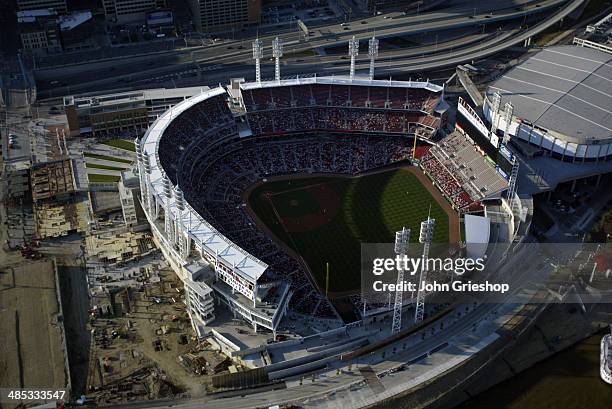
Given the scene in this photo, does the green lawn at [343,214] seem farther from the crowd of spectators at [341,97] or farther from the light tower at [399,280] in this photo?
the crowd of spectators at [341,97]

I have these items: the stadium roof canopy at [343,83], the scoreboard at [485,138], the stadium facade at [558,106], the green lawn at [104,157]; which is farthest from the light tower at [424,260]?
the green lawn at [104,157]

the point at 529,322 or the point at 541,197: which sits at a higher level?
the point at 541,197

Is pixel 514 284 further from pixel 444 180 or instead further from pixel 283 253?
pixel 283 253

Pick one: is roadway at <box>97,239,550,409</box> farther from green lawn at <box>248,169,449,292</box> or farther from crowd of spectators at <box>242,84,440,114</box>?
crowd of spectators at <box>242,84,440,114</box>

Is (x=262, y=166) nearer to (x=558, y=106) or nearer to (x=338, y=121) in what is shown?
(x=338, y=121)

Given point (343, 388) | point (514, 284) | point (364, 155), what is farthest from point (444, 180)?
point (343, 388)

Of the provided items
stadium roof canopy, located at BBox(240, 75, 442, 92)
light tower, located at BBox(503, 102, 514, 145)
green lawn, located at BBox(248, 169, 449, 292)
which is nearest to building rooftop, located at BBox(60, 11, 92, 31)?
stadium roof canopy, located at BBox(240, 75, 442, 92)
